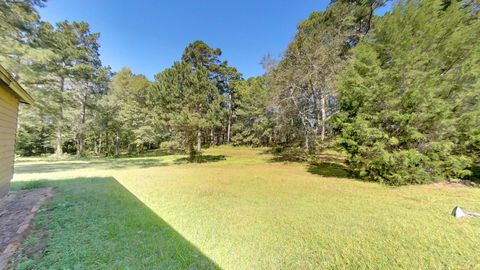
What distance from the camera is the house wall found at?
423 cm

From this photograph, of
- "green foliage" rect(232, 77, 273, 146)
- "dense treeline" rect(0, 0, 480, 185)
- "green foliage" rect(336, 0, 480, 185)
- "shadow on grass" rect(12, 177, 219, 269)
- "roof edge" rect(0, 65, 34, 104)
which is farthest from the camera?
"green foliage" rect(232, 77, 273, 146)

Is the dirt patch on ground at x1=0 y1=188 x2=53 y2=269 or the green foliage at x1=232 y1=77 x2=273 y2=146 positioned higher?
the green foliage at x1=232 y1=77 x2=273 y2=146

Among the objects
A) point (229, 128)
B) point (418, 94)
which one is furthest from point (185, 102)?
point (229, 128)

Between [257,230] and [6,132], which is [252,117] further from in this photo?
[257,230]

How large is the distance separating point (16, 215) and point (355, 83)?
9.74 m

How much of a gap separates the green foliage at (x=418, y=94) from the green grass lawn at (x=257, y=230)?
3.87ft

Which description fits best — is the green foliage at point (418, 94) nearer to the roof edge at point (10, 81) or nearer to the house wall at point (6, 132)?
the roof edge at point (10, 81)

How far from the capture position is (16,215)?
357 cm

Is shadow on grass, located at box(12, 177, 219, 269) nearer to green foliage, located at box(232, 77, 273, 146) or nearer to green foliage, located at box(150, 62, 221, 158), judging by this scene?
green foliage, located at box(150, 62, 221, 158)

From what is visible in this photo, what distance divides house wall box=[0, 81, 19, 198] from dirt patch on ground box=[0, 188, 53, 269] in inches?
16.9

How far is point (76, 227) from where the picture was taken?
10.3 feet

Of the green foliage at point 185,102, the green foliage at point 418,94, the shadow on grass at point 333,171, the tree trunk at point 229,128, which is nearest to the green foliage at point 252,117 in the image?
the tree trunk at point 229,128

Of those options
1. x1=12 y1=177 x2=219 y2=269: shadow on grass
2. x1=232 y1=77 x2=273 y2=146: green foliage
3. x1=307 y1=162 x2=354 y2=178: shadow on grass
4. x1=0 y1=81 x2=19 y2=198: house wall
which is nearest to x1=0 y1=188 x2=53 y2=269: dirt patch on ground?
x1=12 y1=177 x2=219 y2=269: shadow on grass

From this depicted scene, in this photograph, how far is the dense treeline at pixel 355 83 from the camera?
5910 millimetres
